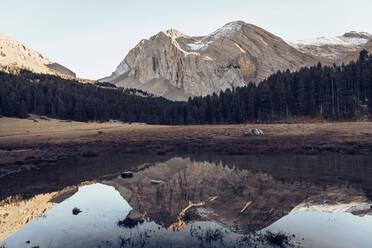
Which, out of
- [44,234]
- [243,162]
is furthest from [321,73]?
[44,234]

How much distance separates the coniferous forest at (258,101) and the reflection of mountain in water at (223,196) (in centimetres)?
8315

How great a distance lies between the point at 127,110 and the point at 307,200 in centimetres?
17099

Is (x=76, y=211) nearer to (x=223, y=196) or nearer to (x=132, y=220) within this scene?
(x=132, y=220)

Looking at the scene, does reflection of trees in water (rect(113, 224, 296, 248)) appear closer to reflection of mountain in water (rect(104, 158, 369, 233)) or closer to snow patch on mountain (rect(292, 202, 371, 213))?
reflection of mountain in water (rect(104, 158, 369, 233))

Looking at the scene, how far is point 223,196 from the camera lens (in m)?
15.9

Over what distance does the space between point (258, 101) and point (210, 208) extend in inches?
3940

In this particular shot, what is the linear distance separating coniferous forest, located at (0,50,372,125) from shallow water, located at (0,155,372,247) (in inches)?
3112

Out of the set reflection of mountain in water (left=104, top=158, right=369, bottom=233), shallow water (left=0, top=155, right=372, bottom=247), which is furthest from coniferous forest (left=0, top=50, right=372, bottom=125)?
reflection of mountain in water (left=104, top=158, right=369, bottom=233)

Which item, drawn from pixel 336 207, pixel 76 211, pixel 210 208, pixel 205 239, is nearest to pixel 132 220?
pixel 76 211

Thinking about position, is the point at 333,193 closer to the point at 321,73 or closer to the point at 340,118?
the point at 340,118

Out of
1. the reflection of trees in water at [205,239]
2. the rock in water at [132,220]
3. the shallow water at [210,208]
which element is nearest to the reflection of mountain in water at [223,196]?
the shallow water at [210,208]

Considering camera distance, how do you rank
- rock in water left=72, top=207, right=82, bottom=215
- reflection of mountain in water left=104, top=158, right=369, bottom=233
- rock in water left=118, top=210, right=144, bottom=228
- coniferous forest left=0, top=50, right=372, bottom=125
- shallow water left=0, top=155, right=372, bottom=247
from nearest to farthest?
shallow water left=0, top=155, right=372, bottom=247, rock in water left=118, top=210, right=144, bottom=228, reflection of mountain in water left=104, top=158, right=369, bottom=233, rock in water left=72, top=207, right=82, bottom=215, coniferous forest left=0, top=50, right=372, bottom=125

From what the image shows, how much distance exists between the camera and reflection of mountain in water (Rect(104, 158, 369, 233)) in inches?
491

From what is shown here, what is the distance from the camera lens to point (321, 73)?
329ft
